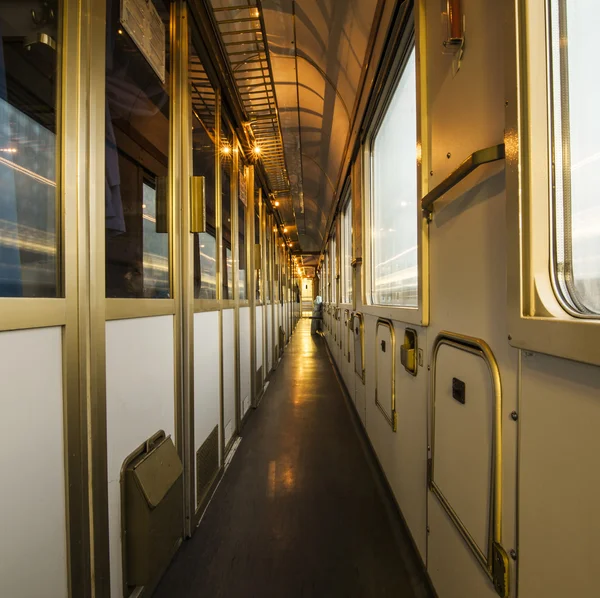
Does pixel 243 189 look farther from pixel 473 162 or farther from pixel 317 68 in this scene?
pixel 473 162

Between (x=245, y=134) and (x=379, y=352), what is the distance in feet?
8.41

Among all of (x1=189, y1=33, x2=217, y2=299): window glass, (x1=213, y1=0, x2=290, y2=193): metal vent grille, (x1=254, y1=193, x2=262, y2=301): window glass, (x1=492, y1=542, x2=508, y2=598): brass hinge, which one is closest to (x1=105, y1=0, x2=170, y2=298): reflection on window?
(x1=189, y1=33, x2=217, y2=299): window glass

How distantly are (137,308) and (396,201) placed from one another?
182cm

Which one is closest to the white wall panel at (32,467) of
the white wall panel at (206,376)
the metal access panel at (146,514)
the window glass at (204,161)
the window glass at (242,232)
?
the metal access panel at (146,514)

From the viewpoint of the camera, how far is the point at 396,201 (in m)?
2.32

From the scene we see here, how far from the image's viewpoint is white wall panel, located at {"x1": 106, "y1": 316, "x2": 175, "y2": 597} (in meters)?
1.17

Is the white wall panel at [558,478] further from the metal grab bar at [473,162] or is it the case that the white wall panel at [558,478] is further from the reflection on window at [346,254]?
the reflection on window at [346,254]

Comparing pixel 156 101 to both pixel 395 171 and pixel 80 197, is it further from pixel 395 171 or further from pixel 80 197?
pixel 395 171

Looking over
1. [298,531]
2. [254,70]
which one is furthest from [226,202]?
[298,531]

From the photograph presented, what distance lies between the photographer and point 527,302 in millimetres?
810

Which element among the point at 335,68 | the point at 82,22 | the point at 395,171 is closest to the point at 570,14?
the point at 82,22

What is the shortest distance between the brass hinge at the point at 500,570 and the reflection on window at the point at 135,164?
1477mm

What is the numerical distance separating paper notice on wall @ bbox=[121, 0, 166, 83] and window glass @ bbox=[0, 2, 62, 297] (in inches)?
17.7

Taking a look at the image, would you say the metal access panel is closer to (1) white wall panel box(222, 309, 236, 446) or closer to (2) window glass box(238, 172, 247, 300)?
(1) white wall panel box(222, 309, 236, 446)
